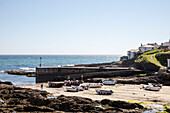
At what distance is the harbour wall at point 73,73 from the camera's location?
6531 cm

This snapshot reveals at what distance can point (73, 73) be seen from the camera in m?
67.2

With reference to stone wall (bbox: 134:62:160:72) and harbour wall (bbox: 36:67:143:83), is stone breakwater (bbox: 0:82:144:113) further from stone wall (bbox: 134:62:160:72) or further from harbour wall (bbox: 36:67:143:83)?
stone wall (bbox: 134:62:160:72)

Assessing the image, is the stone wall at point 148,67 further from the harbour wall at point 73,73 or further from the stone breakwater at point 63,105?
the stone breakwater at point 63,105

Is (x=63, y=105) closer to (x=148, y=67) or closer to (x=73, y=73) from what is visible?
(x=73, y=73)

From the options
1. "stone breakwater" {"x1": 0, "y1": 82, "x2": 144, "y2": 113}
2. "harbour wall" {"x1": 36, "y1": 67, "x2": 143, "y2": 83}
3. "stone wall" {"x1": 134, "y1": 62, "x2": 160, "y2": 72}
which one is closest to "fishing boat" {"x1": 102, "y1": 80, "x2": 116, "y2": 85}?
"harbour wall" {"x1": 36, "y1": 67, "x2": 143, "y2": 83}

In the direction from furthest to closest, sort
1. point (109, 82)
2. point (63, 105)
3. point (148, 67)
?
point (148, 67) < point (109, 82) < point (63, 105)

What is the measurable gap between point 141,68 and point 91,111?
45.6 metres

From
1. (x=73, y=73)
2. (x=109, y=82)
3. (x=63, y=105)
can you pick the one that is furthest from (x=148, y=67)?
(x=63, y=105)

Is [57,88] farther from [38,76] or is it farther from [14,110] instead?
[14,110]

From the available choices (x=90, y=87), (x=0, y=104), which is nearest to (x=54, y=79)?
(x=90, y=87)

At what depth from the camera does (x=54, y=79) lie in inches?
2571

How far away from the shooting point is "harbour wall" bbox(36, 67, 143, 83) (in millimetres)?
65312

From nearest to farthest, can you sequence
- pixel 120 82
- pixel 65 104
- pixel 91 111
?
pixel 91 111, pixel 65 104, pixel 120 82

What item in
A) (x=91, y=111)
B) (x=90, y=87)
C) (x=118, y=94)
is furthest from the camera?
(x=90, y=87)
